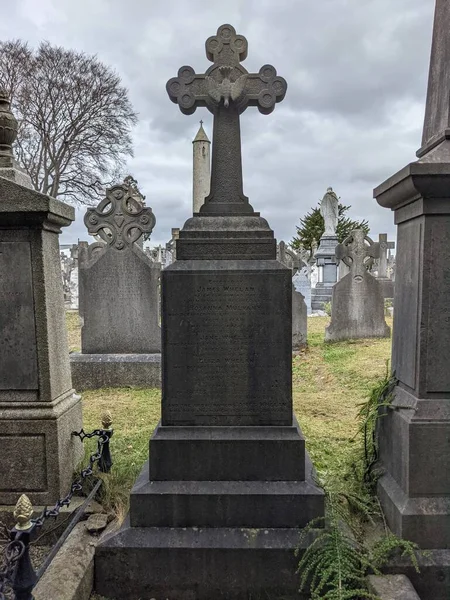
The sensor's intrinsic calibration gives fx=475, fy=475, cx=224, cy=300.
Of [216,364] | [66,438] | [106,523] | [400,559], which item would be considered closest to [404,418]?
[400,559]

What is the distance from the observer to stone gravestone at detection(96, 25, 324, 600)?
2.87 m

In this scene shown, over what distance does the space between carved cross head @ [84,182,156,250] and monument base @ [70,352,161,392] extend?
1914 millimetres

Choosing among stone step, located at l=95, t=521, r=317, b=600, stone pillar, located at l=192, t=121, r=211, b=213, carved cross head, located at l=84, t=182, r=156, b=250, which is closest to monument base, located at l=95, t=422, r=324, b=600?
stone step, located at l=95, t=521, r=317, b=600

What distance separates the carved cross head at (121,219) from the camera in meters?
7.78

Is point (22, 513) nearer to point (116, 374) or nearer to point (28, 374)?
point (28, 374)

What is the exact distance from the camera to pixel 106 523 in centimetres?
315

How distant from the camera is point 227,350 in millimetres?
3221

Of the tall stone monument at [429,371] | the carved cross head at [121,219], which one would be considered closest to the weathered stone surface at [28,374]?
the tall stone monument at [429,371]

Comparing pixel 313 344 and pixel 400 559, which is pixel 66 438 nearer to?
pixel 400 559

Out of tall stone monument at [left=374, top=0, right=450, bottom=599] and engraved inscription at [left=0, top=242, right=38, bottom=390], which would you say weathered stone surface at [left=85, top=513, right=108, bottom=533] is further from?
tall stone monument at [left=374, top=0, right=450, bottom=599]

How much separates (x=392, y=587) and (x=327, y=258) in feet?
62.1

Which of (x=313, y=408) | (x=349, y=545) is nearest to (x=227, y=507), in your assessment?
(x=349, y=545)

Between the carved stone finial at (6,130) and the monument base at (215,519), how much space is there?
2.30 metres

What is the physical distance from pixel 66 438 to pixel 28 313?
998mm
